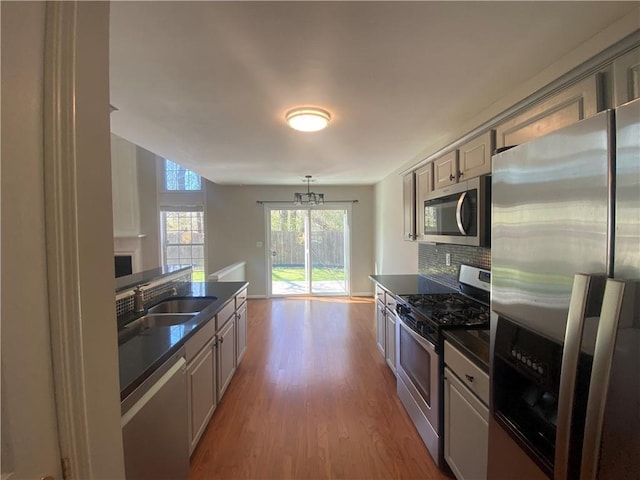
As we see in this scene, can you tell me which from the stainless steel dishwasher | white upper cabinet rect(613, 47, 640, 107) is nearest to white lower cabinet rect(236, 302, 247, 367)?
the stainless steel dishwasher

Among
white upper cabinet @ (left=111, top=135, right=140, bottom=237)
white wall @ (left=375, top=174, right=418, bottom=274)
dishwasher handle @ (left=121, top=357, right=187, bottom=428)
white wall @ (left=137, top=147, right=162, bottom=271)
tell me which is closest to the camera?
dishwasher handle @ (left=121, top=357, right=187, bottom=428)

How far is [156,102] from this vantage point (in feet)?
6.38

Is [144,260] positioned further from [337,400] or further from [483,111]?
[483,111]

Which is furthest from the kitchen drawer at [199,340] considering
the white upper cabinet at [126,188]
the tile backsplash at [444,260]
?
the white upper cabinet at [126,188]

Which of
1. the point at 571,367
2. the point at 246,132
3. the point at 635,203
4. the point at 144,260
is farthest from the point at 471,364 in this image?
the point at 144,260

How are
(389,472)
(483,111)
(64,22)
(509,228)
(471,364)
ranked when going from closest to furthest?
(64,22) < (509,228) < (471,364) < (389,472) < (483,111)

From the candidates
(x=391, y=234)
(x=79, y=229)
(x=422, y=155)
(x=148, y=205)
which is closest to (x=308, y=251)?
(x=391, y=234)

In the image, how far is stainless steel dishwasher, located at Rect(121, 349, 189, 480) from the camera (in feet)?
3.61

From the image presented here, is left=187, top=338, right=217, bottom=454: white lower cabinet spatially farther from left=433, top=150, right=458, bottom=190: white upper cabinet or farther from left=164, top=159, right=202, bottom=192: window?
left=164, top=159, right=202, bottom=192: window

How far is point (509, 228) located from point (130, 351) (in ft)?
5.58

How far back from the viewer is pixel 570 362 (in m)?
0.74

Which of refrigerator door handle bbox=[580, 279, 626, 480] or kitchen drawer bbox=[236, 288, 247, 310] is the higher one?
refrigerator door handle bbox=[580, 279, 626, 480]

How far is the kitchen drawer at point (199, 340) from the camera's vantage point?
170 cm

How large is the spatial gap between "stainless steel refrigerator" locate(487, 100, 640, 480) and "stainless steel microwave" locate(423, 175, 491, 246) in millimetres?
721
